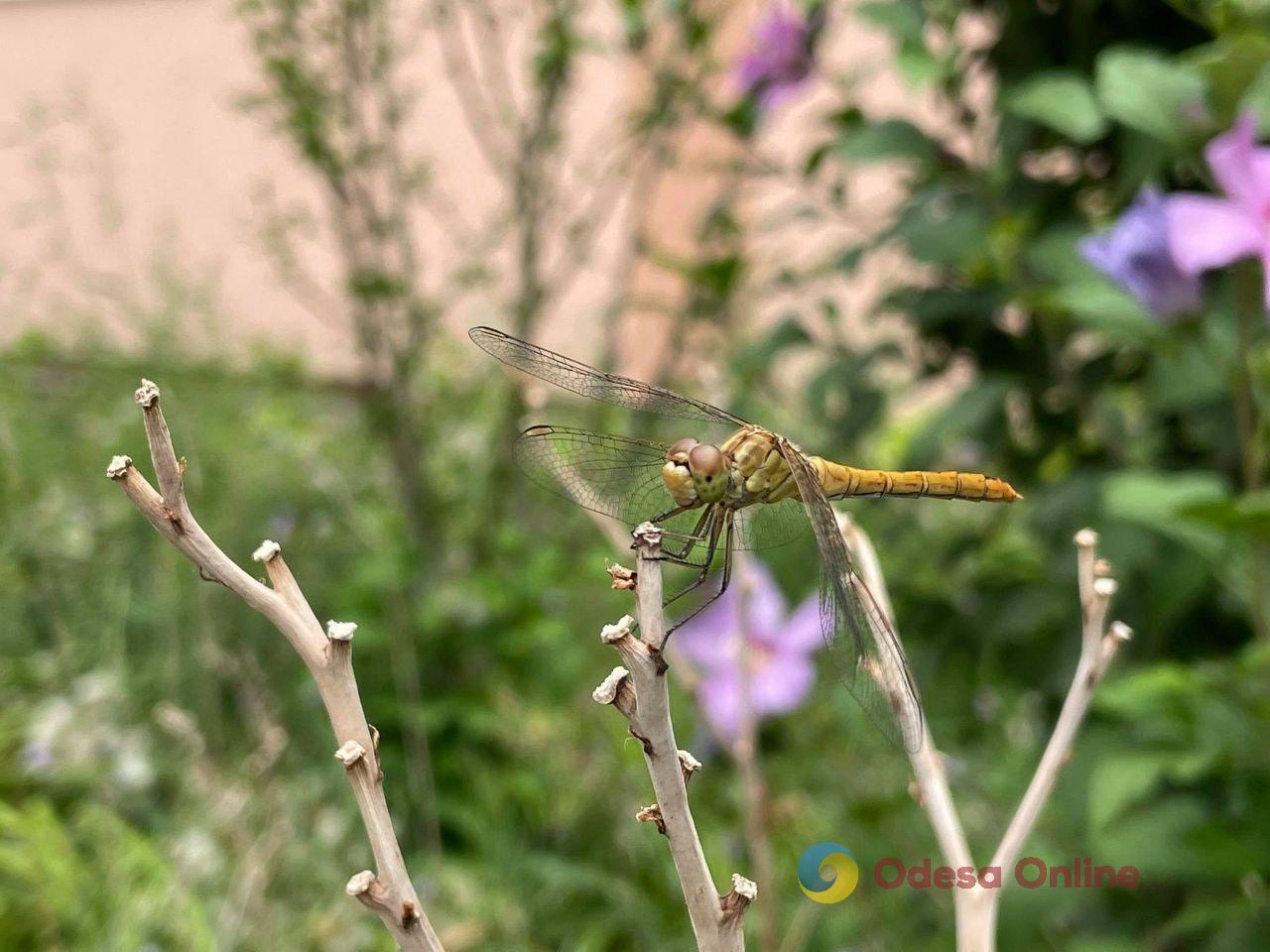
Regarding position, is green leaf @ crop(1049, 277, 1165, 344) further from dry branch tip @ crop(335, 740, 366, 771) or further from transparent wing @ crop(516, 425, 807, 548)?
dry branch tip @ crop(335, 740, 366, 771)

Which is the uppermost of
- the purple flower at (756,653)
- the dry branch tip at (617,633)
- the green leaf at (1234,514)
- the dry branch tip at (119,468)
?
the dry branch tip at (119,468)

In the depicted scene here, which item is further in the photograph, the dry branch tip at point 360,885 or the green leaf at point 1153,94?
the green leaf at point 1153,94

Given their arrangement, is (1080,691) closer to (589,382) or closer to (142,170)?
(589,382)

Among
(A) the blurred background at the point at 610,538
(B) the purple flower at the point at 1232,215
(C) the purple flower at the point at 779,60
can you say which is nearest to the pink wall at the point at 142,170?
(A) the blurred background at the point at 610,538

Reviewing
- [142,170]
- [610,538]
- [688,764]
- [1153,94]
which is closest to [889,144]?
[1153,94]

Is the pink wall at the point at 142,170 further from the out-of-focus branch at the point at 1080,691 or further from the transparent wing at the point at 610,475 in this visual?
the out-of-focus branch at the point at 1080,691

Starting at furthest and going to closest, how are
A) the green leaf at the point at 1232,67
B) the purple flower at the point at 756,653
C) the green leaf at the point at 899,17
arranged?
the purple flower at the point at 756,653 < the green leaf at the point at 899,17 < the green leaf at the point at 1232,67

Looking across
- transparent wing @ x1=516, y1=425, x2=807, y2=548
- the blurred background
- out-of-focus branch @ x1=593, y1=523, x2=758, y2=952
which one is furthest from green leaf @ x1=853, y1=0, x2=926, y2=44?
out-of-focus branch @ x1=593, y1=523, x2=758, y2=952

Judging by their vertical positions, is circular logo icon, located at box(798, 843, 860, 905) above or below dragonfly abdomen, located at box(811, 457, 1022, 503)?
below
